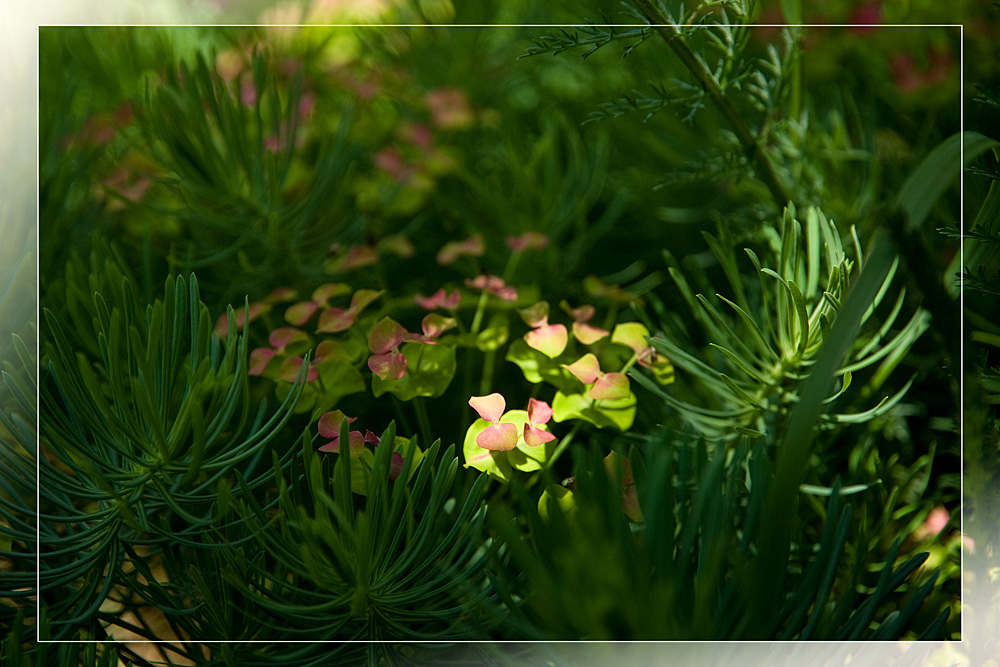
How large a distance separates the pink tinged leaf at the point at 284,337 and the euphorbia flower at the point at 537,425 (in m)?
0.13

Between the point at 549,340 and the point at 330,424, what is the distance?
115 millimetres

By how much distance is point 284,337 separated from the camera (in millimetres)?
374

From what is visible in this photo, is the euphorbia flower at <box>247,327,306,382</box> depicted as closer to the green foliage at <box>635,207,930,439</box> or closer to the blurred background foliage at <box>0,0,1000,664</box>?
the blurred background foliage at <box>0,0,1000,664</box>

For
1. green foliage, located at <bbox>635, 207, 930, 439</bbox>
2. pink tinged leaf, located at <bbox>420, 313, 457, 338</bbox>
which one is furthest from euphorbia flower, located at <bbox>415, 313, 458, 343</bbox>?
green foliage, located at <bbox>635, 207, 930, 439</bbox>

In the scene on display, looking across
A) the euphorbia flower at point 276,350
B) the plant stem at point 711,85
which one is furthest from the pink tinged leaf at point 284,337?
the plant stem at point 711,85

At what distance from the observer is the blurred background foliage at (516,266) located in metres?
0.26

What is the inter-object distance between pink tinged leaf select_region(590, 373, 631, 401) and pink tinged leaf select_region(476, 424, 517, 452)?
47mm

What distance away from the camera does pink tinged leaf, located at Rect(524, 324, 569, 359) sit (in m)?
0.35

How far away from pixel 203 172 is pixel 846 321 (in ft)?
1.20

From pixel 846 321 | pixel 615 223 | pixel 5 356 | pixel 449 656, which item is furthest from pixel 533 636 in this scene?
pixel 615 223

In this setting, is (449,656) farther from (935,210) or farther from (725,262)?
(935,210)

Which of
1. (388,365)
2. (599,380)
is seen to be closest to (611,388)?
(599,380)

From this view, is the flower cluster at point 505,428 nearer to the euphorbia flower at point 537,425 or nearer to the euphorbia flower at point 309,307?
the euphorbia flower at point 537,425

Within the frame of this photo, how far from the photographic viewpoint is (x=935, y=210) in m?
0.41
